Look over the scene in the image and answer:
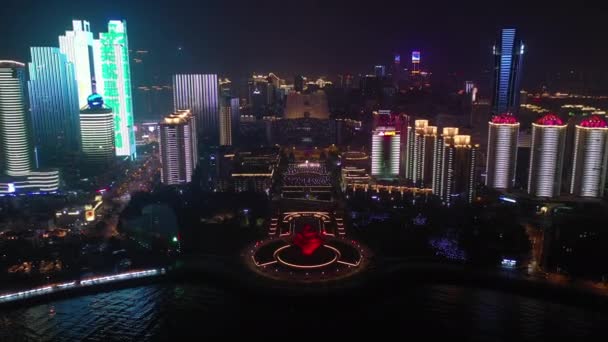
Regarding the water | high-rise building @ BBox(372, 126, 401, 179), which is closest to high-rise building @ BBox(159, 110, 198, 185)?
high-rise building @ BBox(372, 126, 401, 179)

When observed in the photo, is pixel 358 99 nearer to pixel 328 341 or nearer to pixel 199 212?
pixel 199 212

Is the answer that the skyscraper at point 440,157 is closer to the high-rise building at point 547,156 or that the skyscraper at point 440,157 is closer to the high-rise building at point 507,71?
the high-rise building at point 547,156

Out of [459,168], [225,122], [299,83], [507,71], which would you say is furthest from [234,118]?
[459,168]

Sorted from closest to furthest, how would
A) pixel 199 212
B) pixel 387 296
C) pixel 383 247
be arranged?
1. pixel 387 296
2. pixel 383 247
3. pixel 199 212

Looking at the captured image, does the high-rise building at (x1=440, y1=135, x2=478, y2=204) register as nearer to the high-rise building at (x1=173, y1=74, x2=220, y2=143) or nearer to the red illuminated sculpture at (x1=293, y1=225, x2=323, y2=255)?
the red illuminated sculpture at (x1=293, y1=225, x2=323, y2=255)

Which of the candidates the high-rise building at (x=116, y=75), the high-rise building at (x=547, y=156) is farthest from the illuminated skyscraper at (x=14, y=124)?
the high-rise building at (x=547, y=156)

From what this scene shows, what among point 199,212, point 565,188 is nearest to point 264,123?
point 199,212
